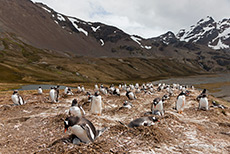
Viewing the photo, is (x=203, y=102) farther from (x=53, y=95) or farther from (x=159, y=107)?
(x=53, y=95)

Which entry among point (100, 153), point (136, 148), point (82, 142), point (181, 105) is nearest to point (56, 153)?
point (82, 142)

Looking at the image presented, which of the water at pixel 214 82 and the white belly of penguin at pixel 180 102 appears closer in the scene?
the white belly of penguin at pixel 180 102

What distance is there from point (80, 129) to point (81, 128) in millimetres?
66

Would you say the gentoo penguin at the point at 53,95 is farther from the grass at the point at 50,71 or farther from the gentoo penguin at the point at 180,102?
the grass at the point at 50,71

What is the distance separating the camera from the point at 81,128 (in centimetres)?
700

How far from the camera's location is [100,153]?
652 centimetres

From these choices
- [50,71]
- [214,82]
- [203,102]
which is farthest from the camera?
[50,71]

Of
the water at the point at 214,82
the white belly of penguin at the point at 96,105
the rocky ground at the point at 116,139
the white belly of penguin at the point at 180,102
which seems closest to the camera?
the rocky ground at the point at 116,139

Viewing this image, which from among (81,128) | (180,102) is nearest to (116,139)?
(81,128)

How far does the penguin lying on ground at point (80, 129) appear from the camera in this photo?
22.9 ft

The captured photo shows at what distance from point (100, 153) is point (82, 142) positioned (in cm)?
122

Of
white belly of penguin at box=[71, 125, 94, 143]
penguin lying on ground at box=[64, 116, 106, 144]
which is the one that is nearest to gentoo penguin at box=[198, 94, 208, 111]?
penguin lying on ground at box=[64, 116, 106, 144]

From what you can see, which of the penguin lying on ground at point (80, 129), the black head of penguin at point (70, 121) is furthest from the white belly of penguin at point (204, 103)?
the black head of penguin at point (70, 121)

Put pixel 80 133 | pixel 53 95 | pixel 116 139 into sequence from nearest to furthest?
pixel 80 133, pixel 116 139, pixel 53 95
